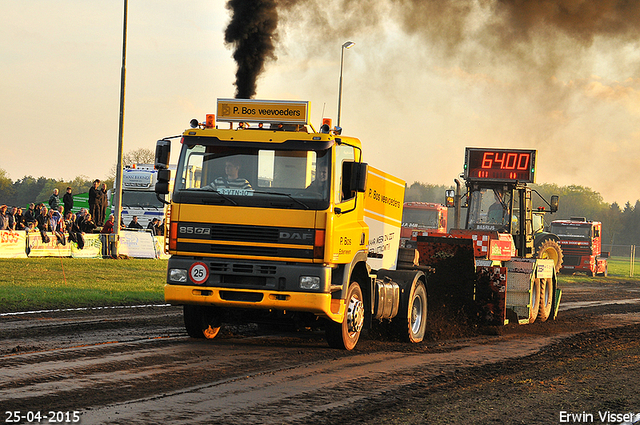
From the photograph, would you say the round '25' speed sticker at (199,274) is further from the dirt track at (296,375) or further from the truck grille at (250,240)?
the dirt track at (296,375)

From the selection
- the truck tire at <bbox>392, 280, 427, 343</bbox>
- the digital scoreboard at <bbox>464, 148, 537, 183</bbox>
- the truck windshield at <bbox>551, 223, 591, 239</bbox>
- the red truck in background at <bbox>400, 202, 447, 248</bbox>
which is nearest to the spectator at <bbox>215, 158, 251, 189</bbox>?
the truck tire at <bbox>392, 280, 427, 343</bbox>

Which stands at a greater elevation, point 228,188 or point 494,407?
point 228,188

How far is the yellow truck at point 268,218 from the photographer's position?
31.1 feet

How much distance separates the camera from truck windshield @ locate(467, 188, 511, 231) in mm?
19172

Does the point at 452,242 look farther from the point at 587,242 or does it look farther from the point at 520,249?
the point at 587,242

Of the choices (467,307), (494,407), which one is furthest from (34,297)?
(494,407)

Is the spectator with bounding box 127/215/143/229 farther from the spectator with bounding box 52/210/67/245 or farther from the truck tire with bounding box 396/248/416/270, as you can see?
the truck tire with bounding box 396/248/416/270

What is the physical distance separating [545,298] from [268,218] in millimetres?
9080

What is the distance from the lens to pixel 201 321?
1079 cm

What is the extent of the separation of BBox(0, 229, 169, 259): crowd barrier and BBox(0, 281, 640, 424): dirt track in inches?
416

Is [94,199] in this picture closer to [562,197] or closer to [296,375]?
[296,375]

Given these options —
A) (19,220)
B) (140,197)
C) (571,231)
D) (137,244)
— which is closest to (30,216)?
(19,220)

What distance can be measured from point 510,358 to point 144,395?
5.55 m

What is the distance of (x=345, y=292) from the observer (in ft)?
32.4
